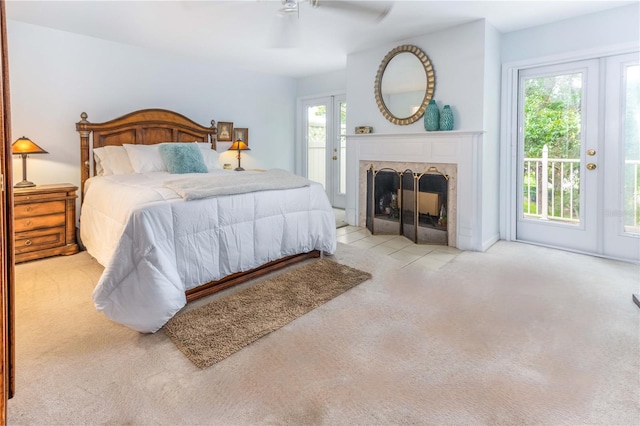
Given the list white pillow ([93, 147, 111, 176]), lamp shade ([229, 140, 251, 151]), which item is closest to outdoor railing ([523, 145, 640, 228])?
lamp shade ([229, 140, 251, 151])

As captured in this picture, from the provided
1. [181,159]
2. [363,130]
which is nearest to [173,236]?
[181,159]

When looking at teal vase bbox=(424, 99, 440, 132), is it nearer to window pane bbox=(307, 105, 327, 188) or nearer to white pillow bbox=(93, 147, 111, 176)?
window pane bbox=(307, 105, 327, 188)

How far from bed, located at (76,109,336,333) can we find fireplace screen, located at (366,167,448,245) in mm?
1312

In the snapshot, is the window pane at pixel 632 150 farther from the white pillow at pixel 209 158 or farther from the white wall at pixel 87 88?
the white wall at pixel 87 88

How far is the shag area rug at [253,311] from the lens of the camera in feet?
6.43

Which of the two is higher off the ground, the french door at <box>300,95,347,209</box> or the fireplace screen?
the french door at <box>300,95,347,209</box>

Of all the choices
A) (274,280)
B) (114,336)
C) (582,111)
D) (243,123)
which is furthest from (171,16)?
(582,111)

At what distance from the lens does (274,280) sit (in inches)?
115

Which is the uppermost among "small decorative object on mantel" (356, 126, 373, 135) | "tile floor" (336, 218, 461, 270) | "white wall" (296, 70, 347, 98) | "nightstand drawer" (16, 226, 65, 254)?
"white wall" (296, 70, 347, 98)

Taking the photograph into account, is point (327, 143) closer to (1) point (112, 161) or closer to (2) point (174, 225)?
(1) point (112, 161)

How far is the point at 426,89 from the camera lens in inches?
161

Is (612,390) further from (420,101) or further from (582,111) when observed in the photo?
(420,101)

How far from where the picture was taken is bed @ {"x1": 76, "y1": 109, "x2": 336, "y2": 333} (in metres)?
2.13

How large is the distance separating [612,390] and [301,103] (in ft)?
19.5
